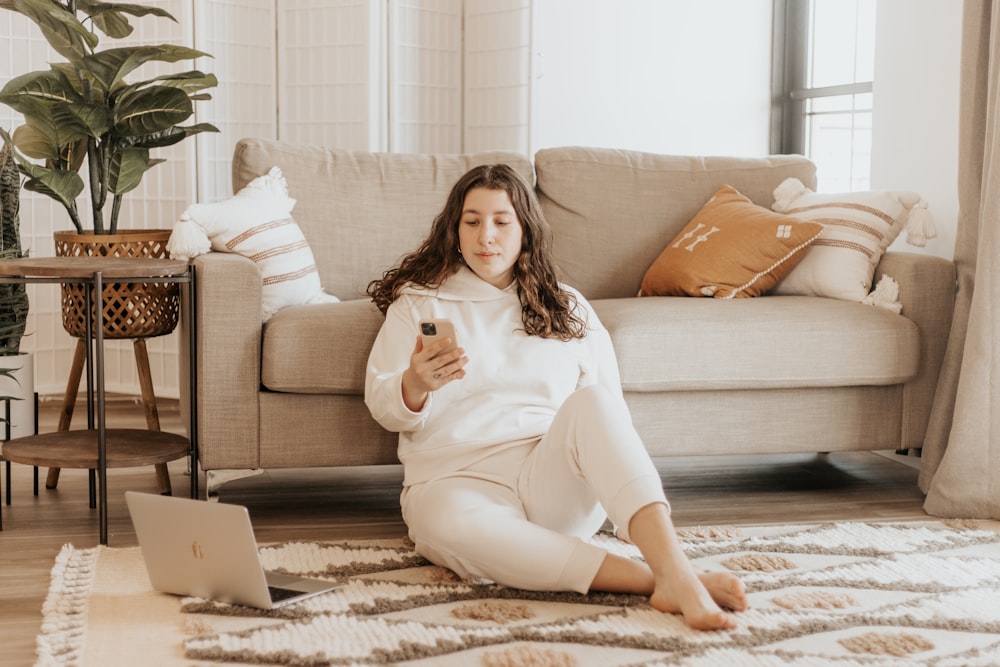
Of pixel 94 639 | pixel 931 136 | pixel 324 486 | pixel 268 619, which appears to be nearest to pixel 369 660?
pixel 268 619

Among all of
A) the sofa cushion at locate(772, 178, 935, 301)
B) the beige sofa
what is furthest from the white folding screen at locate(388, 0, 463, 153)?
the sofa cushion at locate(772, 178, 935, 301)

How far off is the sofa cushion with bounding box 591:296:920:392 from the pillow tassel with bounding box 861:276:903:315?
6 cm

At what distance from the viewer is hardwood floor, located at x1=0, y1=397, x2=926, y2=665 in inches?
100

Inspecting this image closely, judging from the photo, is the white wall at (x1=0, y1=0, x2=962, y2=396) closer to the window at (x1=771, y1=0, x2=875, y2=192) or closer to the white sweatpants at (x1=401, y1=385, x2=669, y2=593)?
the window at (x1=771, y1=0, x2=875, y2=192)

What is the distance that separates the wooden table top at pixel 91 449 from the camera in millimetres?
2533

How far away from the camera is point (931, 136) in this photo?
11.8 feet

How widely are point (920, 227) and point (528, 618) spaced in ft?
5.57

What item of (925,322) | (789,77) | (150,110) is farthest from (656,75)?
(150,110)

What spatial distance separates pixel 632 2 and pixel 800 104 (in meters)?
0.80

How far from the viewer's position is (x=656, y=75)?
4852mm

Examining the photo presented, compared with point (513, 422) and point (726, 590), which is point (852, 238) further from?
point (726, 590)

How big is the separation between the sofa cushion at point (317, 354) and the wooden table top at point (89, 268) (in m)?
0.26

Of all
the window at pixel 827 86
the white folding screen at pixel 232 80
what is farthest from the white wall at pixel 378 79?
the window at pixel 827 86

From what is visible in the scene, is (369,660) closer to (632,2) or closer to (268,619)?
(268,619)
